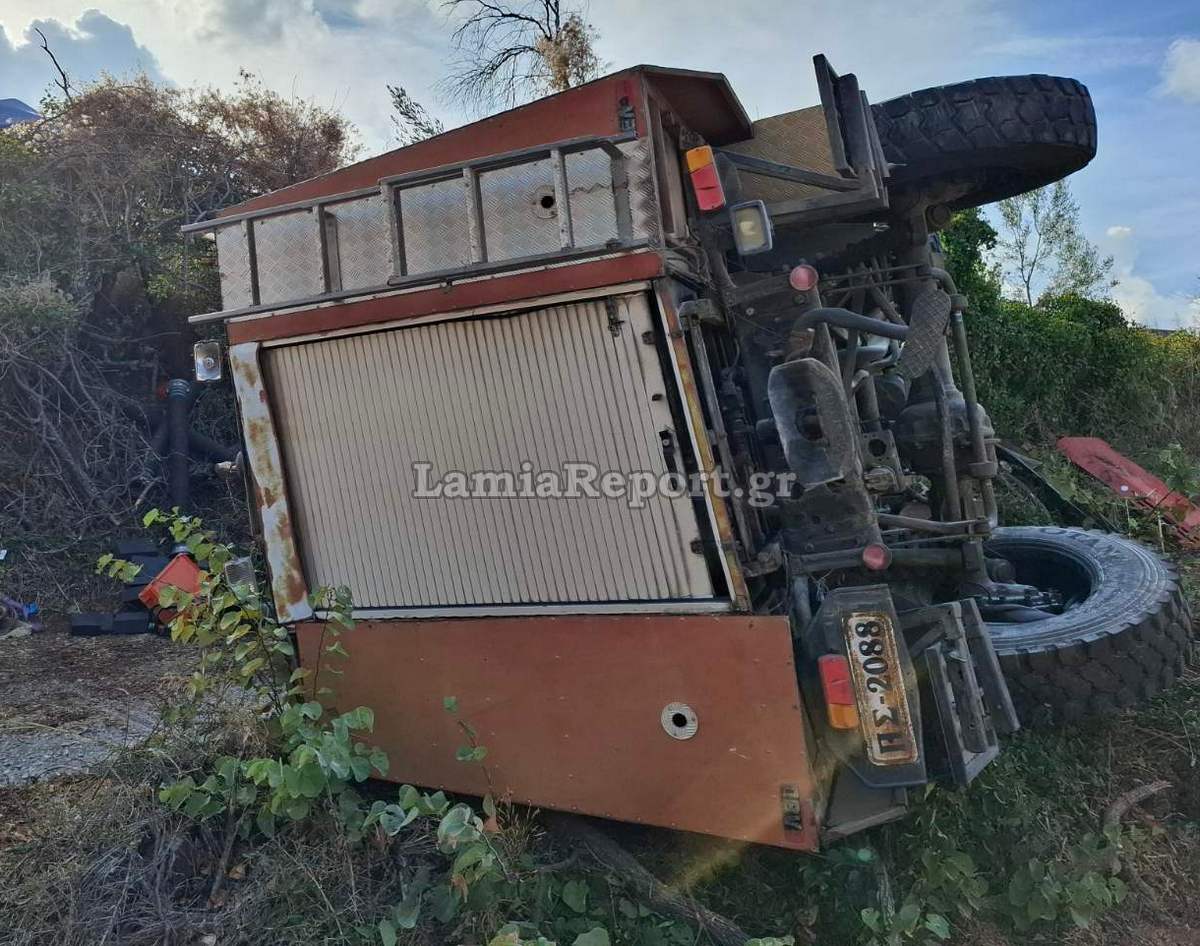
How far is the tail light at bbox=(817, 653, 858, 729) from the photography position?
107 inches

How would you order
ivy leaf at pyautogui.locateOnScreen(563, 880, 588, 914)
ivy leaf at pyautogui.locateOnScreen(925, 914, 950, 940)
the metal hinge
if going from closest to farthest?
ivy leaf at pyautogui.locateOnScreen(925, 914, 950, 940) < the metal hinge < ivy leaf at pyautogui.locateOnScreen(563, 880, 588, 914)

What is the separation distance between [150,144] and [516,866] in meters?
10.0

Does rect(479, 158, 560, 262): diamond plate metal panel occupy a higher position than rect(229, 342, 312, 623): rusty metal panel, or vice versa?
rect(479, 158, 560, 262): diamond plate metal panel

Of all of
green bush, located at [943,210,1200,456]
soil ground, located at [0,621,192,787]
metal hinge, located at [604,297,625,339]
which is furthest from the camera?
green bush, located at [943,210,1200,456]

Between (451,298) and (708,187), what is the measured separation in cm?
98

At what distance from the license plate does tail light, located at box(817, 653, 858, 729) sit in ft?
0.07

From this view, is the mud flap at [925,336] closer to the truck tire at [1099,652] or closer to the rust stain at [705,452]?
the rust stain at [705,452]

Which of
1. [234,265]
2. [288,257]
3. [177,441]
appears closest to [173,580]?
[177,441]

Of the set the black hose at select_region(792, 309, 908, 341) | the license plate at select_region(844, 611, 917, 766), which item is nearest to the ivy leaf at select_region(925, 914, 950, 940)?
the license plate at select_region(844, 611, 917, 766)

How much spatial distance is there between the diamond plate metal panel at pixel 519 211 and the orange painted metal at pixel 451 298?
0.30ft

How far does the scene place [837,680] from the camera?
2727 millimetres

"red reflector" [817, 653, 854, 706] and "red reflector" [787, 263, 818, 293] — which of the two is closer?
"red reflector" [817, 653, 854, 706]

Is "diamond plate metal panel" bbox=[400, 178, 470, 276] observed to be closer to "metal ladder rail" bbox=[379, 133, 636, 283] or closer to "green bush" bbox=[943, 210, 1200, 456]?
"metal ladder rail" bbox=[379, 133, 636, 283]

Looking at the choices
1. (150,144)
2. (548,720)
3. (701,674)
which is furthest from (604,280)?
(150,144)
